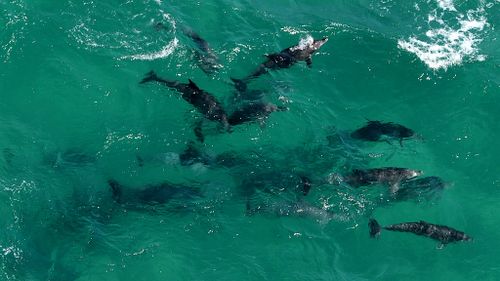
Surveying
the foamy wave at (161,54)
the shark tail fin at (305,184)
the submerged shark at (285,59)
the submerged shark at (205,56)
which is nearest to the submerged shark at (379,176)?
the shark tail fin at (305,184)

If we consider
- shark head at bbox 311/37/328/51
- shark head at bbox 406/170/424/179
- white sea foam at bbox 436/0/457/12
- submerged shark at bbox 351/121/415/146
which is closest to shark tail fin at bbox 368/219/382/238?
shark head at bbox 406/170/424/179

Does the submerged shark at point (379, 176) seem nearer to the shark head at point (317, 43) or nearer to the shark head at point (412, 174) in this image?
the shark head at point (412, 174)

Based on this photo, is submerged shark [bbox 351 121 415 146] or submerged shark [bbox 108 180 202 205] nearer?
submerged shark [bbox 108 180 202 205]

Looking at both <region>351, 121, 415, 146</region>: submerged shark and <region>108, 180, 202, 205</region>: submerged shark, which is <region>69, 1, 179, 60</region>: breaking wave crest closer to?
<region>108, 180, 202, 205</region>: submerged shark

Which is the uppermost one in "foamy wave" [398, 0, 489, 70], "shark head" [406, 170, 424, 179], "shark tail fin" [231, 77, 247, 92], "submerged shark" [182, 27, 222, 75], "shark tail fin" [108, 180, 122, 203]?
"foamy wave" [398, 0, 489, 70]

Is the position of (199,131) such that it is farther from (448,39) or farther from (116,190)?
(448,39)

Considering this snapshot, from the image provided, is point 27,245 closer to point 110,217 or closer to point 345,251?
point 110,217

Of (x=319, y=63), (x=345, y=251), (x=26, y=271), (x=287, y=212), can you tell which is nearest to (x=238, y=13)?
(x=319, y=63)
